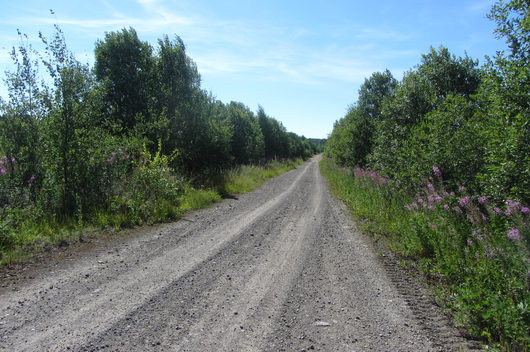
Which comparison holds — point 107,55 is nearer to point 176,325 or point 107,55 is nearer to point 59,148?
point 59,148

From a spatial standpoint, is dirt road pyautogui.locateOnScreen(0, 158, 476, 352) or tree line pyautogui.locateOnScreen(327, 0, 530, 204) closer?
dirt road pyautogui.locateOnScreen(0, 158, 476, 352)

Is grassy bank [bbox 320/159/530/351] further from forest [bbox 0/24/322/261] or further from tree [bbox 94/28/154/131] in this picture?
tree [bbox 94/28/154/131]

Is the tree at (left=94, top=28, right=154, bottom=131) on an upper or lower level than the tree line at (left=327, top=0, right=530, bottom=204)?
upper

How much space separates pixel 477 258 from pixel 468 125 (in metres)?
3.82

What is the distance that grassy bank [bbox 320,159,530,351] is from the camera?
321cm

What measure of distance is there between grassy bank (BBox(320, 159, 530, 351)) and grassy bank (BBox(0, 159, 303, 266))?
6.35 metres

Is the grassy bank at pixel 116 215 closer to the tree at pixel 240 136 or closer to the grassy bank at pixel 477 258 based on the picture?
the grassy bank at pixel 477 258

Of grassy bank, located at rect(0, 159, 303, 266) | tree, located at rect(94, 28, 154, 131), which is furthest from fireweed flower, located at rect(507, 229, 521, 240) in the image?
tree, located at rect(94, 28, 154, 131)

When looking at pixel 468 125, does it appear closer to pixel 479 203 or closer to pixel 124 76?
pixel 479 203

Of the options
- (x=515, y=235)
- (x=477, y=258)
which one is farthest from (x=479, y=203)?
(x=515, y=235)

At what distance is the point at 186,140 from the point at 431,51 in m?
11.3

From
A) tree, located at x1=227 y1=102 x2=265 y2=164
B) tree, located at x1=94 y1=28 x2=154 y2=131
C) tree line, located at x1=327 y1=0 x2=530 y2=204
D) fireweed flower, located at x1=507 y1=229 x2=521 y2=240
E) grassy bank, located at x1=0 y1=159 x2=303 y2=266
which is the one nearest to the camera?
fireweed flower, located at x1=507 y1=229 x2=521 y2=240

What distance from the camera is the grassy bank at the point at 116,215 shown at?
6204mm

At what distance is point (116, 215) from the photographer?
28.2 ft
